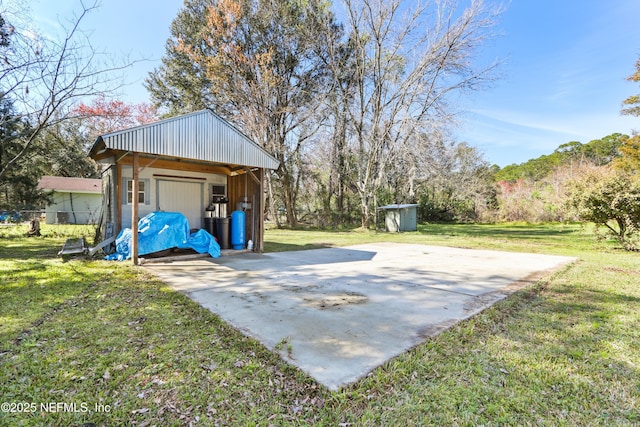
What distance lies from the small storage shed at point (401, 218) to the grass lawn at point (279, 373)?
A: 11669 mm

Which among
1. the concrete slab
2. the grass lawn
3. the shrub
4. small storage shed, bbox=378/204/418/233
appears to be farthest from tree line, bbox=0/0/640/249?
the grass lawn

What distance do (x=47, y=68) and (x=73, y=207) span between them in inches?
720

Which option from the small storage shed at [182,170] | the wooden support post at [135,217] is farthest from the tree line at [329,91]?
the wooden support post at [135,217]

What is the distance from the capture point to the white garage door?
833 cm

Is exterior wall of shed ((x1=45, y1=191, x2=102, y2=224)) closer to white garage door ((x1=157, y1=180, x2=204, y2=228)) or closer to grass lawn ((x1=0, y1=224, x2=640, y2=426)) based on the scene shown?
white garage door ((x1=157, y1=180, x2=204, y2=228))

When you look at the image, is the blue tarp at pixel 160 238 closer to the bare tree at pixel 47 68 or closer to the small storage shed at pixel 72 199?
the bare tree at pixel 47 68

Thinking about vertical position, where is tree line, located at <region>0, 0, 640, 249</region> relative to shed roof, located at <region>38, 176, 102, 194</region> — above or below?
above

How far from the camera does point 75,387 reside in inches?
77.5

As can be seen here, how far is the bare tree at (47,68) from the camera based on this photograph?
5.74 metres

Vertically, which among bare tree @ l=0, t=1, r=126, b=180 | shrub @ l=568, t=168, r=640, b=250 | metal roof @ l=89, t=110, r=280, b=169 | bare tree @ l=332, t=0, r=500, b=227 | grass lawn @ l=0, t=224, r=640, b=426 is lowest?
grass lawn @ l=0, t=224, r=640, b=426

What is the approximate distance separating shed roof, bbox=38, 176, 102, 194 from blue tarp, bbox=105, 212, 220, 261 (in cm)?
1675

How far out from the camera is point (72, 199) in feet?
66.0

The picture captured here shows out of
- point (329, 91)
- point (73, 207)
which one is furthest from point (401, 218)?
point (73, 207)

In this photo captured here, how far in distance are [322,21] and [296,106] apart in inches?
184
